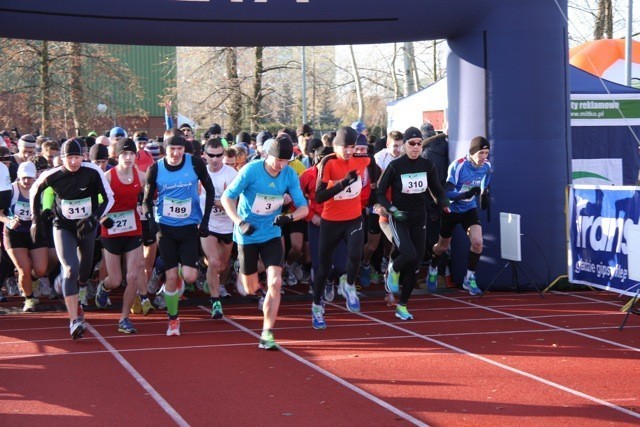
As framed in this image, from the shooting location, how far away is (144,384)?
7.72 meters

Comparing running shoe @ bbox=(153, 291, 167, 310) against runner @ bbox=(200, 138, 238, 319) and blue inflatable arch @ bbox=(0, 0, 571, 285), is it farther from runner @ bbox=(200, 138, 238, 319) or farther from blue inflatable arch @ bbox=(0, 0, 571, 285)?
blue inflatable arch @ bbox=(0, 0, 571, 285)

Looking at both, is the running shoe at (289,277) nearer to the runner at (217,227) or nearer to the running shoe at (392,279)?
the runner at (217,227)

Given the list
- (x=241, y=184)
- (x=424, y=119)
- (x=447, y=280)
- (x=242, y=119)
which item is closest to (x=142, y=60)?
(x=242, y=119)

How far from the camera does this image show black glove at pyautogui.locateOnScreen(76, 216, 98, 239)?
9.58 m

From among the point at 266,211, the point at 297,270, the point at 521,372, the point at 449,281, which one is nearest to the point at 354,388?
the point at 521,372

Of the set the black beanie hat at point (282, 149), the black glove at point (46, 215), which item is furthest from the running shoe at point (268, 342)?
the black glove at point (46, 215)

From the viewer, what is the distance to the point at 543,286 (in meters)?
12.8

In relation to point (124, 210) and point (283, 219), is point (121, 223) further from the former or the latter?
point (283, 219)

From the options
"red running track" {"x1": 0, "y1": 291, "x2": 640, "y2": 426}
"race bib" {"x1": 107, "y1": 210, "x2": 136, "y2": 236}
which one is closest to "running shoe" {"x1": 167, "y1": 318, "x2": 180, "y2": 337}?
"red running track" {"x1": 0, "y1": 291, "x2": 640, "y2": 426}

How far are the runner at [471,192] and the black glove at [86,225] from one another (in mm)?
4814

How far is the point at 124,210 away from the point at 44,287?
9.98 ft

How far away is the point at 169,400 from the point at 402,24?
6.69m

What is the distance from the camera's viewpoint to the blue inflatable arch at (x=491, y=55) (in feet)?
39.0

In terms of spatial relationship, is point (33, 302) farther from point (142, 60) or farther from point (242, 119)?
point (142, 60)
